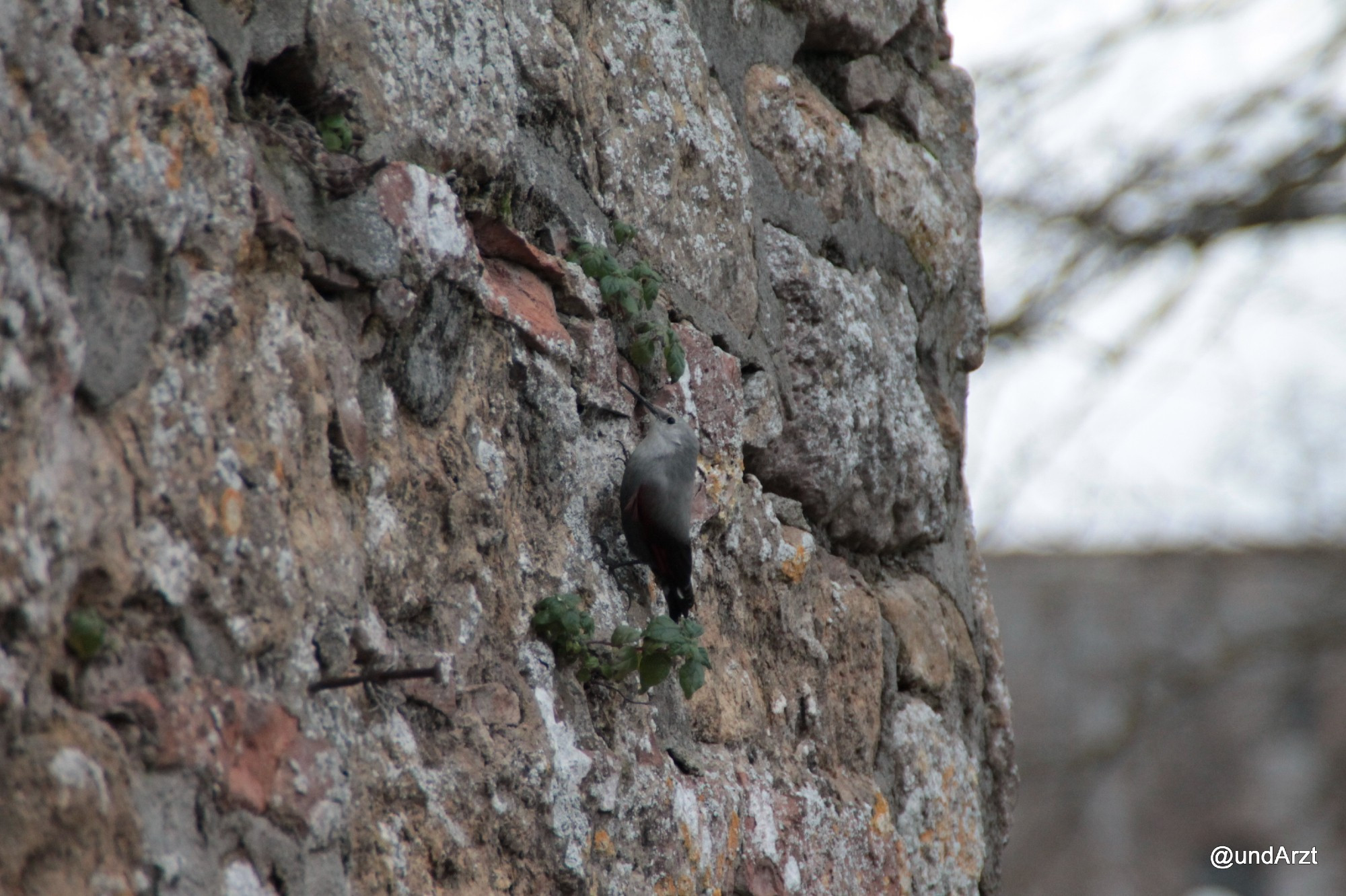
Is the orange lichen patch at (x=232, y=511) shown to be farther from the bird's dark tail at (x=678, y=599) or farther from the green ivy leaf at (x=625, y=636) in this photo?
the bird's dark tail at (x=678, y=599)

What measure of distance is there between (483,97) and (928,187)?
132 centimetres

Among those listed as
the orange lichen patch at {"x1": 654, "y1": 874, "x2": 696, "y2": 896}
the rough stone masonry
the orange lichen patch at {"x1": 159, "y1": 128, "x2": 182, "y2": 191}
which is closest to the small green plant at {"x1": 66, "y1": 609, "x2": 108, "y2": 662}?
the rough stone masonry

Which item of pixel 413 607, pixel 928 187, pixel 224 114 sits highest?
pixel 928 187

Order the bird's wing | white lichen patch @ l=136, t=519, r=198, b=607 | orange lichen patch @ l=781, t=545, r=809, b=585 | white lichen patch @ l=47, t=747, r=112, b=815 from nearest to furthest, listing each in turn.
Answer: white lichen patch @ l=47, t=747, r=112, b=815 → white lichen patch @ l=136, t=519, r=198, b=607 → the bird's wing → orange lichen patch @ l=781, t=545, r=809, b=585

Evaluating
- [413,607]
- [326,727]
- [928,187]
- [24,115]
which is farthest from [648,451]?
[928,187]

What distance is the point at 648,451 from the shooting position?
167 centimetres

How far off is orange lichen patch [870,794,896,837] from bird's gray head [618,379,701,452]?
2.38ft

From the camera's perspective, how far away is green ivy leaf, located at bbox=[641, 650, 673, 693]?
1559mm

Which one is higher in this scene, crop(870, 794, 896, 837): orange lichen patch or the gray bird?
the gray bird

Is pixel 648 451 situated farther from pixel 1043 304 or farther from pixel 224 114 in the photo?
pixel 1043 304

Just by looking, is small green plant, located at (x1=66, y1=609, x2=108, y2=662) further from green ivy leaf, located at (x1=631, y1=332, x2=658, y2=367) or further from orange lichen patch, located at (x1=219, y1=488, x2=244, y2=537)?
green ivy leaf, located at (x1=631, y1=332, x2=658, y2=367)

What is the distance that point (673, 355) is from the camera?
176cm

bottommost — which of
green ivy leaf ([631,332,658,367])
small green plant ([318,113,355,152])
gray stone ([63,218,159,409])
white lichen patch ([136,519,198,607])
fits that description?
white lichen patch ([136,519,198,607])

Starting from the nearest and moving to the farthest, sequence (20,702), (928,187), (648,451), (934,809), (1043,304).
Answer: (20,702)
(648,451)
(934,809)
(928,187)
(1043,304)
